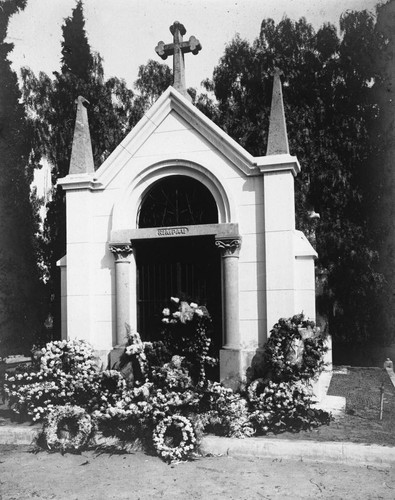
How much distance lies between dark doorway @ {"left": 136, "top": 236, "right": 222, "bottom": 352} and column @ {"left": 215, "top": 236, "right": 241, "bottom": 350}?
1.23 feet

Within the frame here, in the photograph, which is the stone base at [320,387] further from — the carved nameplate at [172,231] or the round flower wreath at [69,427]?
the round flower wreath at [69,427]

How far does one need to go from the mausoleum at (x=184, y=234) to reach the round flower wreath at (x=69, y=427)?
197cm

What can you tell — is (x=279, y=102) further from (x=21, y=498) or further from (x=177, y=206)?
(x=21, y=498)

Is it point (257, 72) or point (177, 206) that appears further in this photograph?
point (257, 72)

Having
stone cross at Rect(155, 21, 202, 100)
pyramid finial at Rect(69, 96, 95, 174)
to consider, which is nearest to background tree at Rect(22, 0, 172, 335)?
pyramid finial at Rect(69, 96, 95, 174)

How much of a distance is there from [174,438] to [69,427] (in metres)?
1.56

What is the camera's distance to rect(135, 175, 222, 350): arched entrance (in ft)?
27.5

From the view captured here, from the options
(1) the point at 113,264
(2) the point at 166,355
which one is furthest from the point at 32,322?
(2) the point at 166,355

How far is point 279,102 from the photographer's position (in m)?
8.18

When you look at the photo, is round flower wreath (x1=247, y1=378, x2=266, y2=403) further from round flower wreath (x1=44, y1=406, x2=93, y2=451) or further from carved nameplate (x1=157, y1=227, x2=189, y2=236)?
carved nameplate (x1=157, y1=227, x2=189, y2=236)

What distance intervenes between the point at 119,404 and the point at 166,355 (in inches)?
58.3

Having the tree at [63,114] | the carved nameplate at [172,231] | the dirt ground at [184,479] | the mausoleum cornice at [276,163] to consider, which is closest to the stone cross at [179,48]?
the mausoleum cornice at [276,163]

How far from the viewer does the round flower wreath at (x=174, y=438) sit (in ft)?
19.4

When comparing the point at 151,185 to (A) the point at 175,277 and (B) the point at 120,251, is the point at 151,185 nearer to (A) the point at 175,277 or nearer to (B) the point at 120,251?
(B) the point at 120,251
